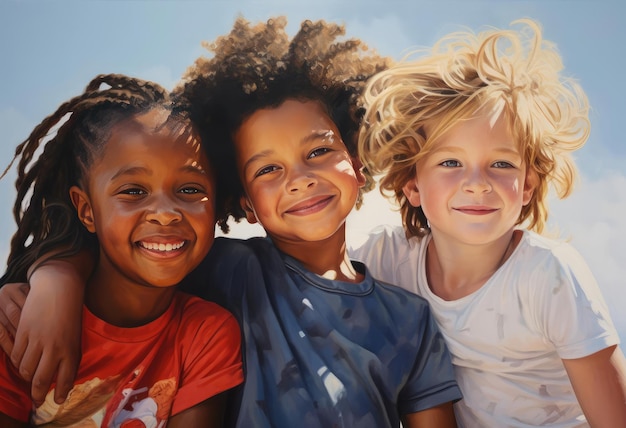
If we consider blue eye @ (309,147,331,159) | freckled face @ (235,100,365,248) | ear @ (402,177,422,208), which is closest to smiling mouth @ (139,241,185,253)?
freckled face @ (235,100,365,248)

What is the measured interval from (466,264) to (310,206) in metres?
0.41

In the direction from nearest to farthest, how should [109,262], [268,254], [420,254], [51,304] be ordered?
1. [51,304]
2. [109,262]
3. [268,254]
4. [420,254]

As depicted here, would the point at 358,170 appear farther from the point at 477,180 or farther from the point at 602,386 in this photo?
the point at 602,386

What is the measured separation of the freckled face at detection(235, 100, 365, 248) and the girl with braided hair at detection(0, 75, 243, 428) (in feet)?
0.36

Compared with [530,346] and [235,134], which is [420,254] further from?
[235,134]

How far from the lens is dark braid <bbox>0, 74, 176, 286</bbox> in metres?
1.46

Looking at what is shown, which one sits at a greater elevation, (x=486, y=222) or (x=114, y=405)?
(x=486, y=222)

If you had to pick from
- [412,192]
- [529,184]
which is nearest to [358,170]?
[412,192]

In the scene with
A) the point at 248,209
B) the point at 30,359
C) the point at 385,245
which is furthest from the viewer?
the point at 385,245

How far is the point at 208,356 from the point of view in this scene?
1.42 metres

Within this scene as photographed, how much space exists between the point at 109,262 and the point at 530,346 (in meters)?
0.94

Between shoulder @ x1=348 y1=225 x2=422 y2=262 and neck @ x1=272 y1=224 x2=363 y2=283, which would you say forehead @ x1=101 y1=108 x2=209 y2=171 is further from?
shoulder @ x1=348 y1=225 x2=422 y2=262

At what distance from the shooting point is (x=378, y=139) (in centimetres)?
160

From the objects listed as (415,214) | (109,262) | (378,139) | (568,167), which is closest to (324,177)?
(378,139)
